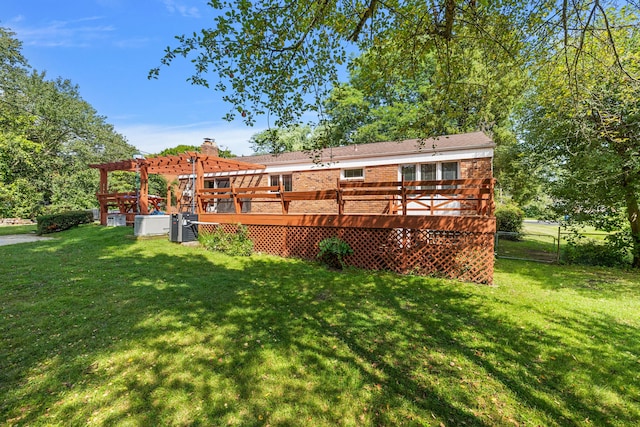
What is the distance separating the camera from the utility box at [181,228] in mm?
8742

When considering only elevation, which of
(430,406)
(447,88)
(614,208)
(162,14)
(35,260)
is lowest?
(430,406)

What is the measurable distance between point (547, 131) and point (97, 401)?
40.8ft

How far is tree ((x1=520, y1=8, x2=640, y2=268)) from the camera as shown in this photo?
631 cm

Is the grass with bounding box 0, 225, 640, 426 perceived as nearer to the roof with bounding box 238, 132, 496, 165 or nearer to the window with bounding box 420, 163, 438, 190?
the roof with bounding box 238, 132, 496, 165

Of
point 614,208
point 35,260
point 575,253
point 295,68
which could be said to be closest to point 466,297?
point 295,68

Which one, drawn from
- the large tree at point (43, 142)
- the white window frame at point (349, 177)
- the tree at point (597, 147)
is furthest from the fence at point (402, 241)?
the large tree at point (43, 142)

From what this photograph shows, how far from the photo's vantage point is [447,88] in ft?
16.7

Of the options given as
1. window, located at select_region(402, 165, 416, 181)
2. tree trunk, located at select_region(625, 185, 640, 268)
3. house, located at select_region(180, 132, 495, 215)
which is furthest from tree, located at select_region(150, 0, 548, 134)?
tree trunk, located at select_region(625, 185, 640, 268)

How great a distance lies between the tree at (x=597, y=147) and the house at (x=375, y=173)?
73.7 inches

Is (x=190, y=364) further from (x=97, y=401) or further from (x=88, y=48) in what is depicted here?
(x=88, y=48)

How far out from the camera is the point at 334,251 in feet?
22.2

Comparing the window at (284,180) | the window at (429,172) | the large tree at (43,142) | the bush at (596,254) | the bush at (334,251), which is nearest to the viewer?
the bush at (334,251)

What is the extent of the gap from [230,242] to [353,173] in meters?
6.06

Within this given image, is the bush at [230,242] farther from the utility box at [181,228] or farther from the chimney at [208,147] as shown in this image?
the chimney at [208,147]
